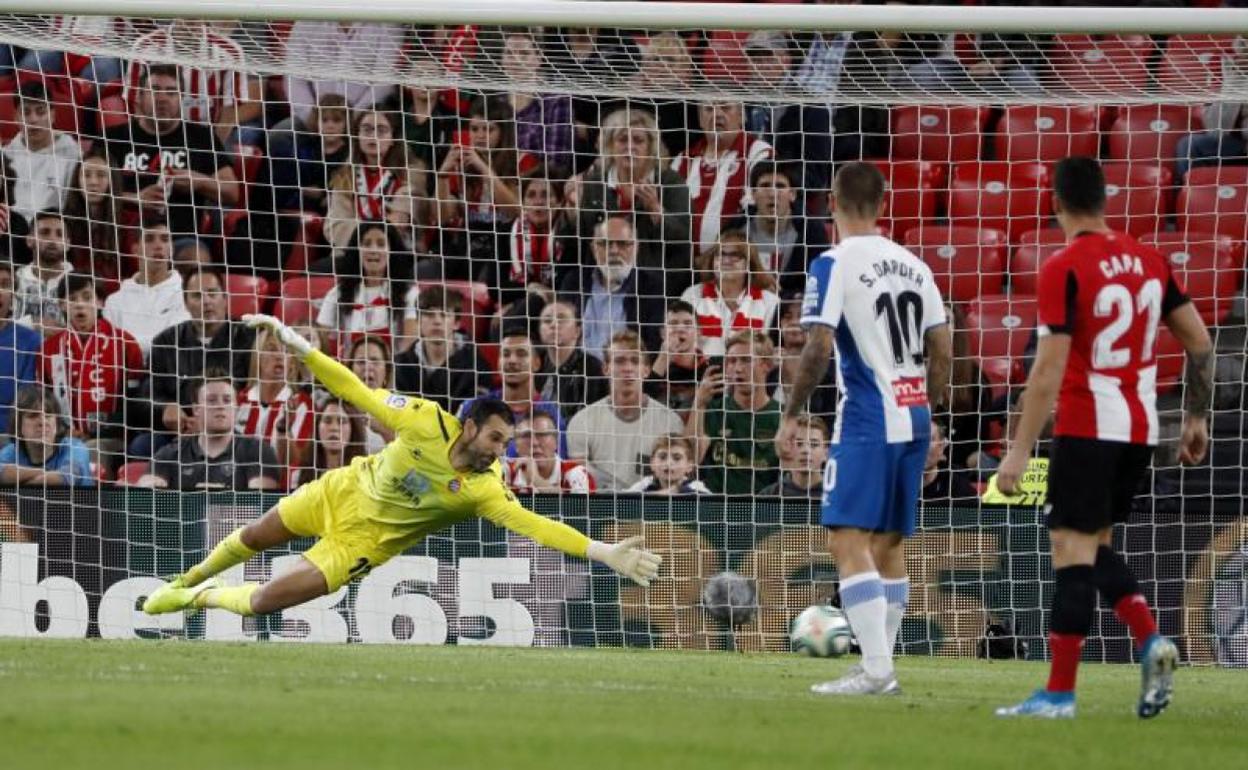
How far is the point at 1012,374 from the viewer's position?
14250 mm

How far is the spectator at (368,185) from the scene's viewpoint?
14539 mm

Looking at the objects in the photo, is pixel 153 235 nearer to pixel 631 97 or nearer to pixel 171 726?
pixel 631 97

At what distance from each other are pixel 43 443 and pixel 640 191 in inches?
177

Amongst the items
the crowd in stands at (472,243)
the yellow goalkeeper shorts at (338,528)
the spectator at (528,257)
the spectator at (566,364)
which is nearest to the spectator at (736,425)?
the crowd in stands at (472,243)

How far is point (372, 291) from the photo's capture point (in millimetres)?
14453

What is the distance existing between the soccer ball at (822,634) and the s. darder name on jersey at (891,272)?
3.65 meters

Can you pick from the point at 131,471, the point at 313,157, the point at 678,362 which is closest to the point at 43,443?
the point at 131,471

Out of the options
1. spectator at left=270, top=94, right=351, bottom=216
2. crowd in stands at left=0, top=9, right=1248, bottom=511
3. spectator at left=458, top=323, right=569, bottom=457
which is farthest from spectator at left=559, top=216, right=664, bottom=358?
spectator at left=270, top=94, right=351, bottom=216

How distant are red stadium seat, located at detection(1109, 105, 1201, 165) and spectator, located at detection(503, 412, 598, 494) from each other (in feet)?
15.7

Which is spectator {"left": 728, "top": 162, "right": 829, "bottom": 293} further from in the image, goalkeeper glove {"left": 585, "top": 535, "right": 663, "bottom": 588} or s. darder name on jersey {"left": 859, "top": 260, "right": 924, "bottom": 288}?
s. darder name on jersey {"left": 859, "top": 260, "right": 924, "bottom": 288}

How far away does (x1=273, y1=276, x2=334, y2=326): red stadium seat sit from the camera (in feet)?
47.4

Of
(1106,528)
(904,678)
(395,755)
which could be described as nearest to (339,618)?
(904,678)

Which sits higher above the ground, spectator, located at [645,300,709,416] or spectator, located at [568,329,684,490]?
spectator, located at [645,300,709,416]

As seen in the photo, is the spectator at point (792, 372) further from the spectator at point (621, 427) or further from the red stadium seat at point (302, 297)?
the red stadium seat at point (302, 297)
